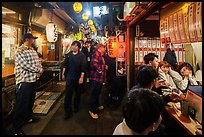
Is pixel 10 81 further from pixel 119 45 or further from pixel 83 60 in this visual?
pixel 119 45

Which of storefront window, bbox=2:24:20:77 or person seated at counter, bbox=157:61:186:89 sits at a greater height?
storefront window, bbox=2:24:20:77

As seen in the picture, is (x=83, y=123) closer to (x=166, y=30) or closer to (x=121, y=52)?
(x=166, y=30)

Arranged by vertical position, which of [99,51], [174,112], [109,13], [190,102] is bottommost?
[174,112]

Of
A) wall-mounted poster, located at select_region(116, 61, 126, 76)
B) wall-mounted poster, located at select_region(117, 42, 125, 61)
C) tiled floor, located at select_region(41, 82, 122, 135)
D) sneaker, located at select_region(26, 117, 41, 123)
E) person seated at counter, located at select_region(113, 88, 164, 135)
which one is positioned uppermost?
wall-mounted poster, located at select_region(117, 42, 125, 61)

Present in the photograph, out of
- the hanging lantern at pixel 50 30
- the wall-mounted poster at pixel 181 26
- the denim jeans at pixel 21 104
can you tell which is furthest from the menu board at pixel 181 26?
the hanging lantern at pixel 50 30

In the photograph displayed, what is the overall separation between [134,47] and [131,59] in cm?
63

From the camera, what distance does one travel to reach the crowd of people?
210cm

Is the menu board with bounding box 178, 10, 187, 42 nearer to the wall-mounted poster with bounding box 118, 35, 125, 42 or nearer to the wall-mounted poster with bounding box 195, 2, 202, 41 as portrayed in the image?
the wall-mounted poster with bounding box 195, 2, 202, 41

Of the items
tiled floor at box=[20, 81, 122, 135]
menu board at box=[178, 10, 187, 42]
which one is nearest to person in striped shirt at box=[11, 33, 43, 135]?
tiled floor at box=[20, 81, 122, 135]

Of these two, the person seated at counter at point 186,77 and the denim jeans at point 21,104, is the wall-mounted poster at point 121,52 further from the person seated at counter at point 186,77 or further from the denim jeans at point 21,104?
the denim jeans at point 21,104

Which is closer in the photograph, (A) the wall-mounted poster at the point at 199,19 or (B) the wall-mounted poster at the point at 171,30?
(A) the wall-mounted poster at the point at 199,19

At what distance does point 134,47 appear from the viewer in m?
9.90

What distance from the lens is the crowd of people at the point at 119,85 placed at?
2098mm

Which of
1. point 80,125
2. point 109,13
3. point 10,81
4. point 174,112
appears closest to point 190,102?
point 174,112
